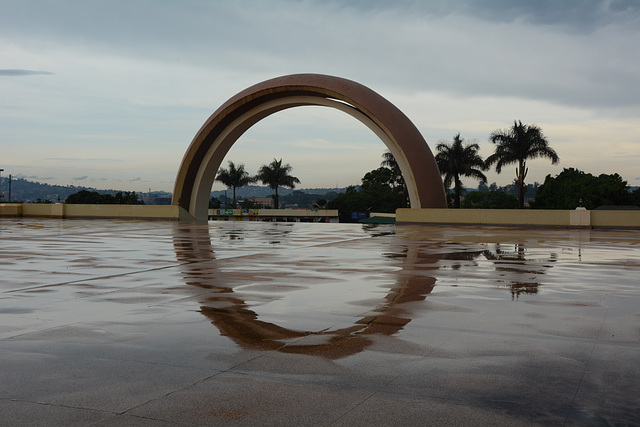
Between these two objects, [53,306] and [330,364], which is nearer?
[330,364]

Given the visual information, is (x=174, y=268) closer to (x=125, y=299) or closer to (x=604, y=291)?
(x=125, y=299)

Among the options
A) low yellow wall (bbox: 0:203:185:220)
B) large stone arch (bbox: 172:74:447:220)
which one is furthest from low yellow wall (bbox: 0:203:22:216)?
large stone arch (bbox: 172:74:447:220)

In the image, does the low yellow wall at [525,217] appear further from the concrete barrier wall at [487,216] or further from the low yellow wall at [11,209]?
the low yellow wall at [11,209]

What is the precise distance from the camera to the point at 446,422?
3479 mm

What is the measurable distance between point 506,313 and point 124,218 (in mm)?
37594

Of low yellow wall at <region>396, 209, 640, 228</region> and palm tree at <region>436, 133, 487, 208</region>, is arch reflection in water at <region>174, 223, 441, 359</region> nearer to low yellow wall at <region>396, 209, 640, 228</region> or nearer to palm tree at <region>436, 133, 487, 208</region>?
low yellow wall at <region>396, 209, 640, 228</region>

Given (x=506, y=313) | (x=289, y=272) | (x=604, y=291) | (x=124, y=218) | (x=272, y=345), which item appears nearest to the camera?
(x=272, y=345)

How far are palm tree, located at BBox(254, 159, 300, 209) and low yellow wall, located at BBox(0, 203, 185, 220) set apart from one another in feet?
131

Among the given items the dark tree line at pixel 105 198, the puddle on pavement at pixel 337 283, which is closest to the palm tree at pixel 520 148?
the puddle on pavement at pixel 337 283

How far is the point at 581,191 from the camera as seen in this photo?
7581 centimetres

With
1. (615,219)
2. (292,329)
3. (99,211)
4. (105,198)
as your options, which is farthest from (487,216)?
(105,198)

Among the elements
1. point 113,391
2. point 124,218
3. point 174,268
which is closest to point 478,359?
point 113,391

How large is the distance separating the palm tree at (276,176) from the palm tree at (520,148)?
3520cm

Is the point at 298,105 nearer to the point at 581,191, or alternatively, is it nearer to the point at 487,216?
the point at 487,216
